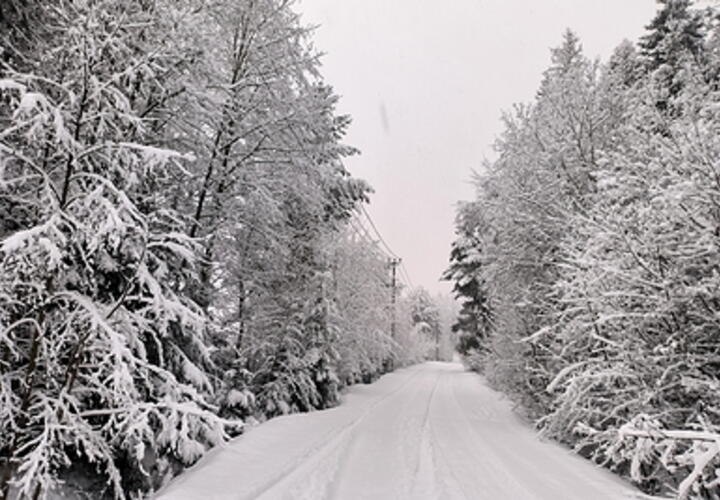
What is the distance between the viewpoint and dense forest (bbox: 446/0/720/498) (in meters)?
5.97

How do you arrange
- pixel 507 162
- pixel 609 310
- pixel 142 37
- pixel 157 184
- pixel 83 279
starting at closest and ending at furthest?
pixel 83 279, pixel 142 37, pixel 157 184, pixel 609 310, pixel 507 162

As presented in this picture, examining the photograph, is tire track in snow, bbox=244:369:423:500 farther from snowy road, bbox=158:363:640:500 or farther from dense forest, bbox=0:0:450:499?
dense forest, bbox=0:0:450:499

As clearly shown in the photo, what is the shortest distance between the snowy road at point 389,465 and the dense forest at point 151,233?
760mm

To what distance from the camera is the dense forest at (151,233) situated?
4.25 m

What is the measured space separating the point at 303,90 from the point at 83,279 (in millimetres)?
7290

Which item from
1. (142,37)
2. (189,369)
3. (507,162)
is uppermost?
(507,162)

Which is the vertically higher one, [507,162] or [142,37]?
[507,162]

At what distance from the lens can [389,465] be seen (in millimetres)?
7430

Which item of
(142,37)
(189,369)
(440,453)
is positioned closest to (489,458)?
(440,453)

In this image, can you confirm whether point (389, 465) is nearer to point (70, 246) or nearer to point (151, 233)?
point (151, 233)

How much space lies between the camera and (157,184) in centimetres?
Answer: 650

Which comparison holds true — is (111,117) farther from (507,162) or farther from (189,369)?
(507,162)

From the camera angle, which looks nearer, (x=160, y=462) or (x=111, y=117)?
(x=111, y=117)

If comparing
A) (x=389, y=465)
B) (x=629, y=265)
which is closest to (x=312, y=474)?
(x=389, y=465)
